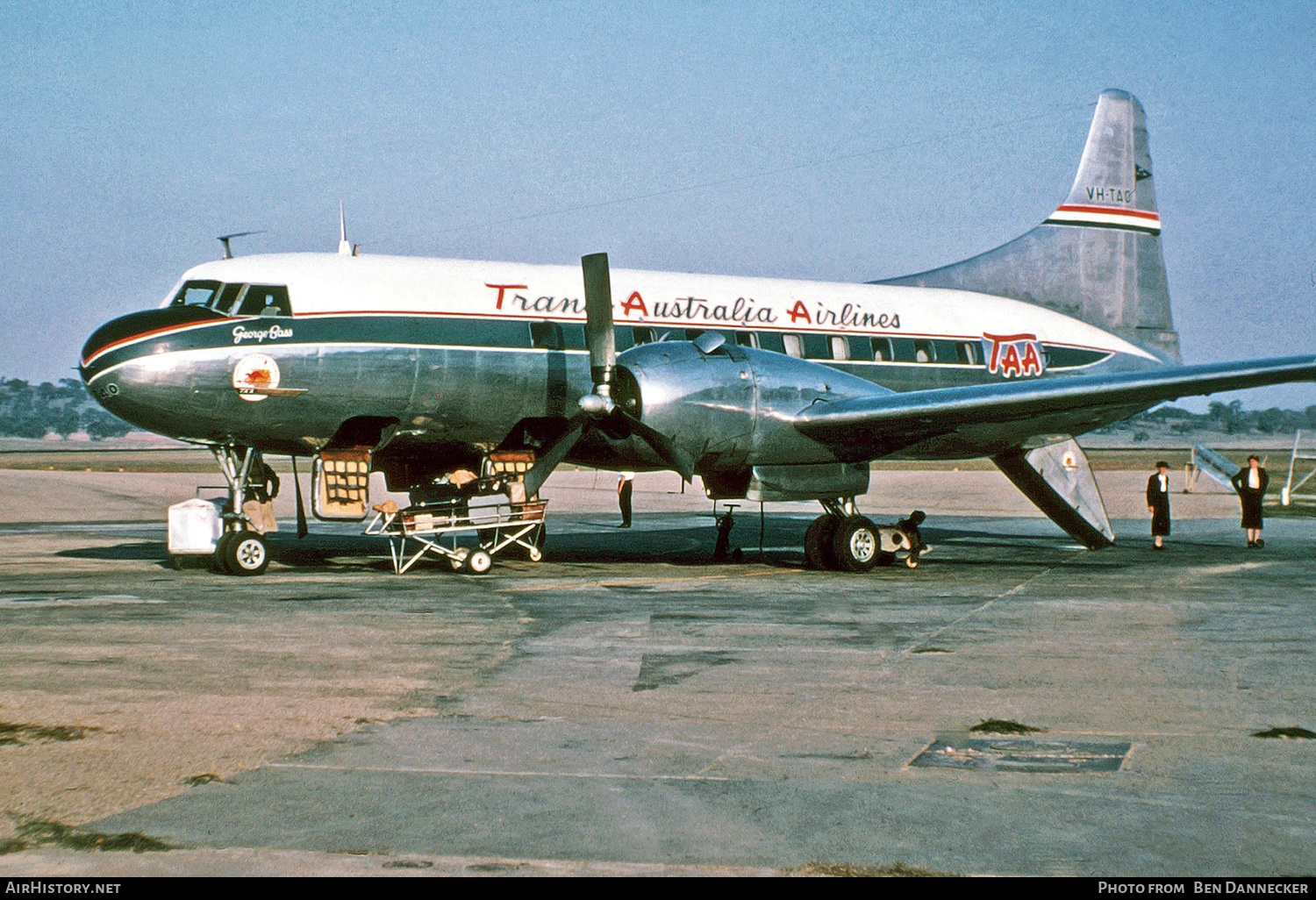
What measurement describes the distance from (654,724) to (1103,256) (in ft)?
62.5

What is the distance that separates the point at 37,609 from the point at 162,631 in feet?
7.82

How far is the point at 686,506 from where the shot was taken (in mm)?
38938

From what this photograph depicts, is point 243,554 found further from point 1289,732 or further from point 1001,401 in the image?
point 1289,732

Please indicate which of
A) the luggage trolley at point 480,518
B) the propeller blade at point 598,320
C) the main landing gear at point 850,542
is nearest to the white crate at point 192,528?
the luggage trolley at point 480,518

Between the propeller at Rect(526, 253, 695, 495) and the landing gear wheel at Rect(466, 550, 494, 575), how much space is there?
1153mm

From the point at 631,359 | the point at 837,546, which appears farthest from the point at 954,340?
the point at 631,359

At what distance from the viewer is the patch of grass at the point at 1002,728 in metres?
7.74

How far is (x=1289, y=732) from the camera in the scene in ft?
25.0

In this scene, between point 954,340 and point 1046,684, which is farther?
point 954,340

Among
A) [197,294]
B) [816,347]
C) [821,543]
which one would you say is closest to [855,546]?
[821,543]

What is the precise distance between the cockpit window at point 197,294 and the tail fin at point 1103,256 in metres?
12.5

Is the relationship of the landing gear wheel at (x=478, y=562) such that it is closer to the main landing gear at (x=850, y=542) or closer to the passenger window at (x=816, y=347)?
the main landing gear at (x=850, y=542)

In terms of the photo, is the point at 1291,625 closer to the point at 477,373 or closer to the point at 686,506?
the point at 477,373

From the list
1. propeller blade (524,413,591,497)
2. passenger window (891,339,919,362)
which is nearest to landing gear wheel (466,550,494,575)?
propeller blade (524,413,591,497)
